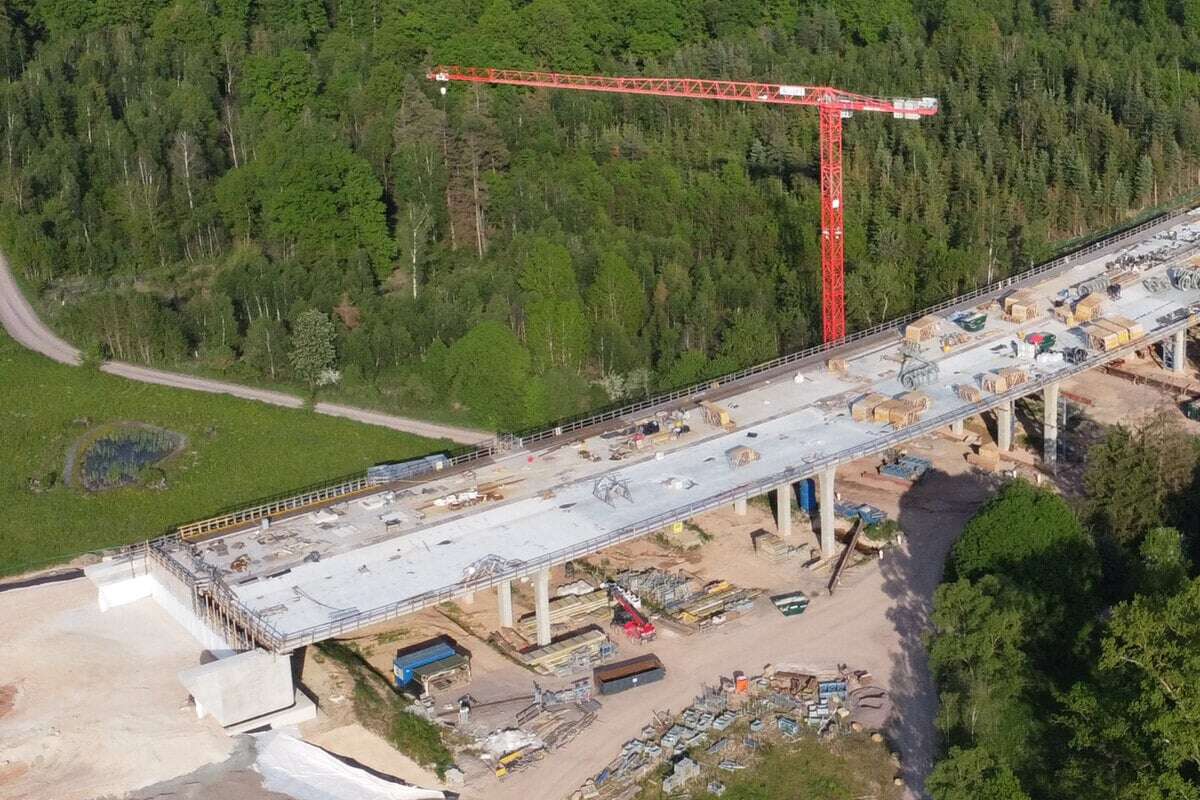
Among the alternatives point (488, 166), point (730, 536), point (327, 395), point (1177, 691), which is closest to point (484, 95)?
point (488, 166)

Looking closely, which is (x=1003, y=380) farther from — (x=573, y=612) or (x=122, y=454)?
(x=122, y=454)

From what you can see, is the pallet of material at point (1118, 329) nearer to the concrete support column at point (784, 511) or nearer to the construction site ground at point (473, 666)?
the construction site ground at point (473, 666)

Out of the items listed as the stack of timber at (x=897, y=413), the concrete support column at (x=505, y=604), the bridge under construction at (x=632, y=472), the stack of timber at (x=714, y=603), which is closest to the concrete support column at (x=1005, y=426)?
the bridge under construction at (x=632, y=472)

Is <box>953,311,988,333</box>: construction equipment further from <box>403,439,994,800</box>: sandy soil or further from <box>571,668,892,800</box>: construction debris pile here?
<box>571,668,892,800</box>: construction debris pile

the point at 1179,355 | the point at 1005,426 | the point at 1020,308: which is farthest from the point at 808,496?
the point at 1179,355


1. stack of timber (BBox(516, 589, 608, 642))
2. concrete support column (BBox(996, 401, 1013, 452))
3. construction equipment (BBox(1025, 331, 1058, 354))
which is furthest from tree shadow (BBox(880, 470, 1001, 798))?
stack of timber (BBox(516, 589, 608, 642))
